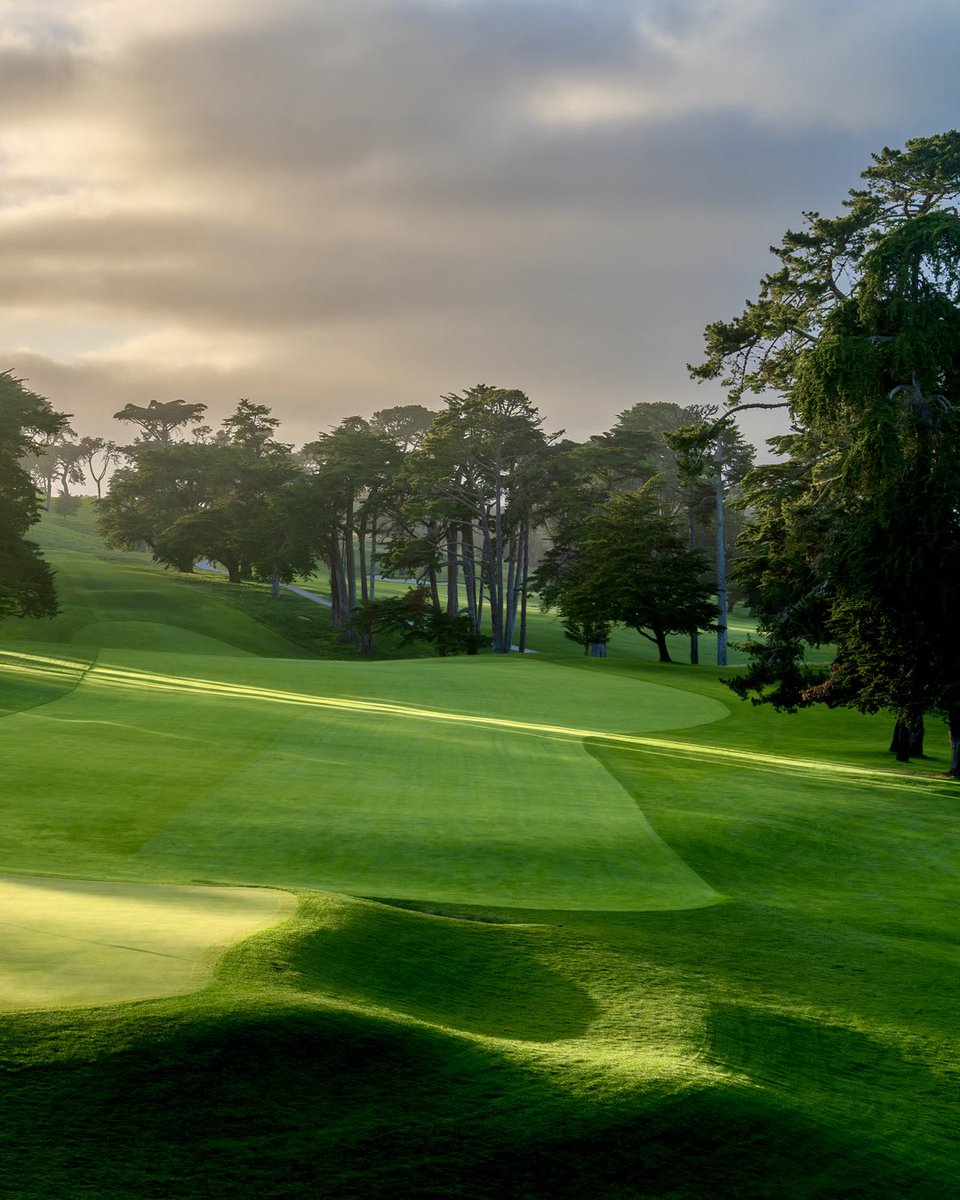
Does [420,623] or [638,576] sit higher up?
[638,576]

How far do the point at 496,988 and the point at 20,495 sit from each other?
56684 mm

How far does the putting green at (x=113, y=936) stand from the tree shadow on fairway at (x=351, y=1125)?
0.58 meters

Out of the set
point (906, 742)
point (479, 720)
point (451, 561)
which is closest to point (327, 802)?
point (479, 720)

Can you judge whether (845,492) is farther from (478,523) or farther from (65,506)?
(65,506)

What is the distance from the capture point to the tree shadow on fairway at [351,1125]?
4625 mm

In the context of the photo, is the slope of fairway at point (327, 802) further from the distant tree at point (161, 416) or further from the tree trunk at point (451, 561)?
the distant tree at point (161, 416)

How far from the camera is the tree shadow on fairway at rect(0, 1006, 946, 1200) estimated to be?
4625 mm

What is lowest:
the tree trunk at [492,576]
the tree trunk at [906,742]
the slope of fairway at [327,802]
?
the tree trunk at [906,742]

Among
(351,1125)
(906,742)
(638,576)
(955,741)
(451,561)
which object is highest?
(451,561)

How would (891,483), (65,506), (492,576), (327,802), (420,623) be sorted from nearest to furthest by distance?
1. (327,802)
2. (891,483)
3. (420,623)
4. (492,576)
5. (65,506)

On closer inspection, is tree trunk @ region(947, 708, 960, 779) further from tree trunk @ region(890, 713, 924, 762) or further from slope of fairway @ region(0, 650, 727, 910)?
slope of fairway @ region(0, 650, 727, 910)

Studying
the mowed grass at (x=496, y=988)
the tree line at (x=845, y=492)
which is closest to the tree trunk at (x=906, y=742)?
the tree line at (x=845, y=492)

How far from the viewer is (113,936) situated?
294 inches

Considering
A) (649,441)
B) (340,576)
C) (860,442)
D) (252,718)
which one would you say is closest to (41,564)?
(340,576)
